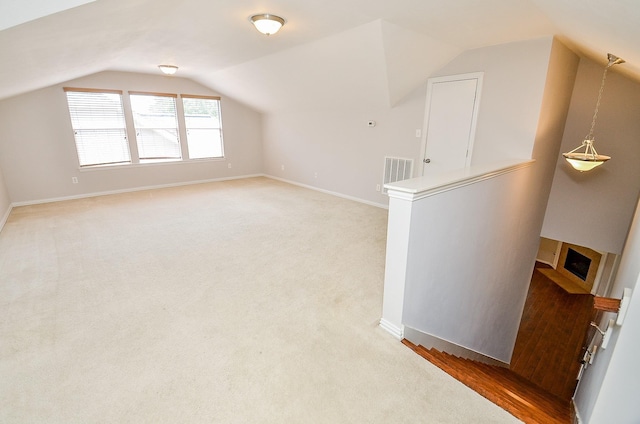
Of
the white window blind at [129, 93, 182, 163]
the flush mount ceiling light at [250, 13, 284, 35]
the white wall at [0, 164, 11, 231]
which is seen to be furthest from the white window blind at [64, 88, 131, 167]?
the flush mount ceiling light at [250, 13, 284, 35]

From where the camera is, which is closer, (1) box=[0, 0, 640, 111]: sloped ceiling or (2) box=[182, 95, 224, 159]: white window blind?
(1) box=[0, 0, 640, 111]: sloped ceiling

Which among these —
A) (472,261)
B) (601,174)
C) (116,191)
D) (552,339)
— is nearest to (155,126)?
(116,191)

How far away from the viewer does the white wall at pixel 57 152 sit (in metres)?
4.72

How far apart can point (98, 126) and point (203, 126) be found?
198cm

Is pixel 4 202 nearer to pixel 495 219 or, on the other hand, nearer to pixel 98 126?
pixel 98 126

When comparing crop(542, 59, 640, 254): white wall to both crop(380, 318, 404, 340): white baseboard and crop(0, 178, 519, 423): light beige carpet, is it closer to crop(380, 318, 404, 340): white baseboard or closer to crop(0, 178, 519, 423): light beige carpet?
crop(0, 178, 519, 423): light beige carpet

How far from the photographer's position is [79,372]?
1734 millimetres

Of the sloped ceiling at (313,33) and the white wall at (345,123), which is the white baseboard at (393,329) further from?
the white wall at (345,123)

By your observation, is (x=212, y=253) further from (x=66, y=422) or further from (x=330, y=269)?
(x=66, y=422)

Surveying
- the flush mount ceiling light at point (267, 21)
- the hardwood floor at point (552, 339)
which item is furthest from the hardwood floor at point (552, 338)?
the flush mount ceiling light at point (267, 21)

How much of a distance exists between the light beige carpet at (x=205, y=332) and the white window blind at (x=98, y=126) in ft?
6.46

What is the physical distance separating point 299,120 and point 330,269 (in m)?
4.31

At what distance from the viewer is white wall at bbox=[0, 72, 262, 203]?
186 inches

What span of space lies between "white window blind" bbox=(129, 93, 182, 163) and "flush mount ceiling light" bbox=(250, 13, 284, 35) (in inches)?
165
